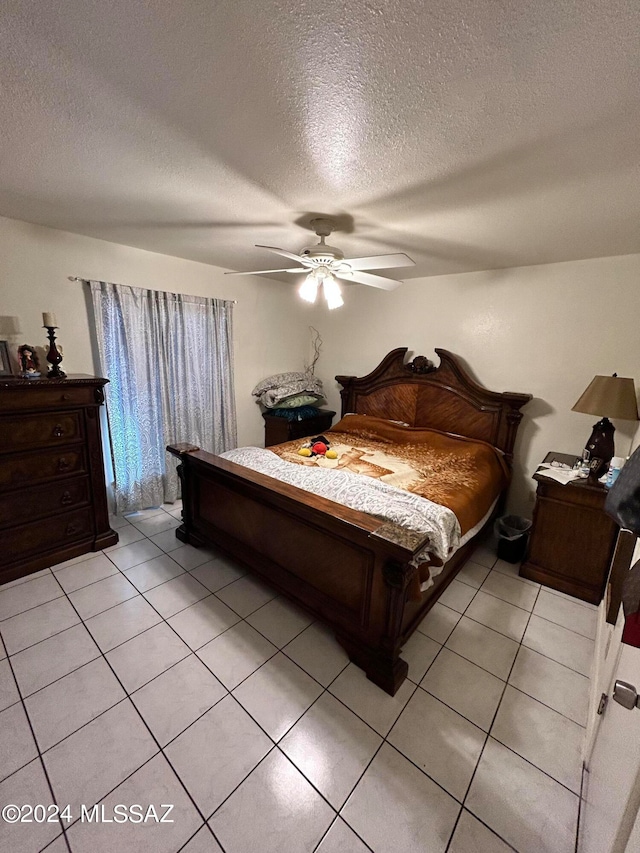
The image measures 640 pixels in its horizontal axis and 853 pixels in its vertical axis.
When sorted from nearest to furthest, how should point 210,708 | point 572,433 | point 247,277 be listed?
point 210,708 → point 572,433 → point 247,277

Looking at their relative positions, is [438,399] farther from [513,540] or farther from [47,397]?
[47,397]

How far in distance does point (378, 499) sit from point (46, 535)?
2.19 m

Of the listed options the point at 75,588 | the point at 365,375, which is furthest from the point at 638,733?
the point at 365,375

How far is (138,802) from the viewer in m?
1.14

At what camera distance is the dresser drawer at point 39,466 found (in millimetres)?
2035

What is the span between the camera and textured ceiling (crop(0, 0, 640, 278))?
806mm

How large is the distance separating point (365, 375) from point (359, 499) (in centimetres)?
220

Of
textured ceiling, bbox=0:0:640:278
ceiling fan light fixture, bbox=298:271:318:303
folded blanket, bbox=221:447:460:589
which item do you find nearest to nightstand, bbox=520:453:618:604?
folded blanket, bbox=221:447:460:589

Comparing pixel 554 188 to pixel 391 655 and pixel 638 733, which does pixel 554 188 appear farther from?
pixel 391 655

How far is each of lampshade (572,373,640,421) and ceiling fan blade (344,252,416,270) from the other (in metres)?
1.49

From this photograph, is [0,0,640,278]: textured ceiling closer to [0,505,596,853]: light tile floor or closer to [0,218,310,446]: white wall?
[0,218,310,446]: white wall

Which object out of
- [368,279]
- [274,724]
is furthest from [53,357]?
[274,724]

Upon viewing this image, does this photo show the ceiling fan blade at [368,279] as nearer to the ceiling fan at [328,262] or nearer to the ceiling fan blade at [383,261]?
the ceiling fan at [328,262]

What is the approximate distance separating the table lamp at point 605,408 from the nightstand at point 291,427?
247 centimetres
